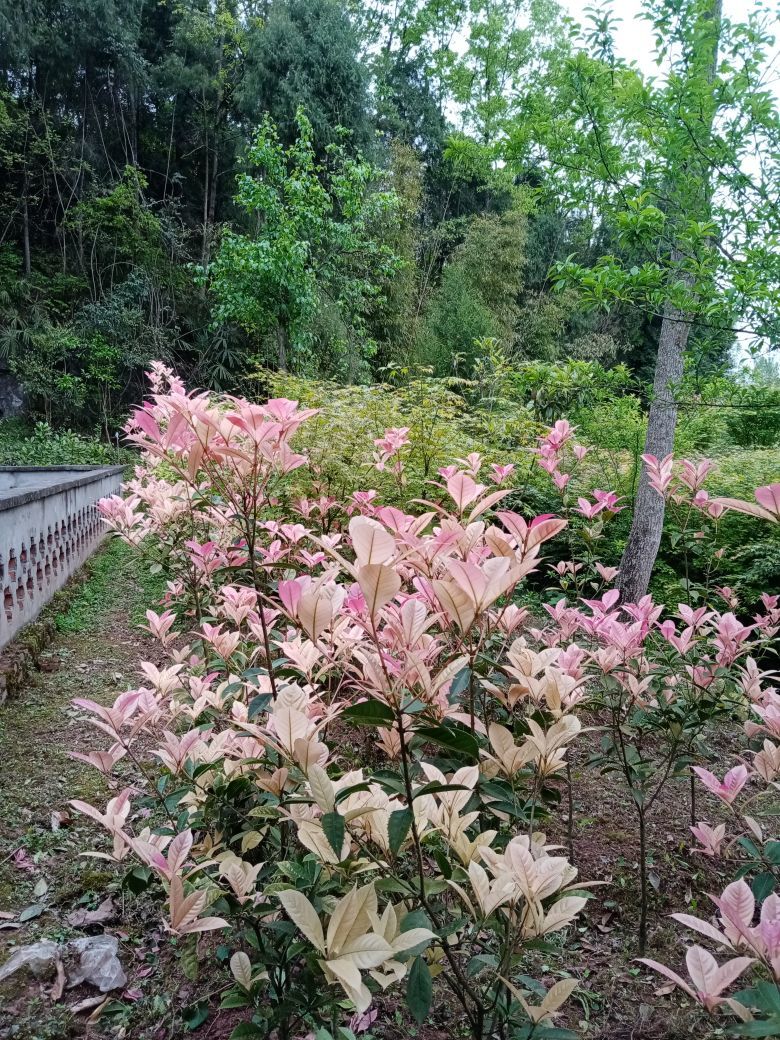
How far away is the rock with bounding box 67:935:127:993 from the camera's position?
104 centimetres

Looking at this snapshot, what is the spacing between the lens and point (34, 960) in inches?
41.5

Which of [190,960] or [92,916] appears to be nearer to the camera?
[190,960]

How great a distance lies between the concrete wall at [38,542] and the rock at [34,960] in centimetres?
144

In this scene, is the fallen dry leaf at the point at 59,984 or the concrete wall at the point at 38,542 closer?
the fallen dry leaf at the point at 59,984

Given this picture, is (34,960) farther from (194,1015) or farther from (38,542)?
(38,542)

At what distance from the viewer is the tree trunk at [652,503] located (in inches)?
125

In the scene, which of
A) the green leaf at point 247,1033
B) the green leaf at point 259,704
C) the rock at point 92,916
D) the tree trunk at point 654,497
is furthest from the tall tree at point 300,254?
the green leaf at point 247,1033

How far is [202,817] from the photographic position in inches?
36.2

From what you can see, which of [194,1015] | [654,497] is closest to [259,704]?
[194,1015]

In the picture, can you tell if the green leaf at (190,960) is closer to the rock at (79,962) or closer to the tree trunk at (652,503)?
the rock at (79,962)

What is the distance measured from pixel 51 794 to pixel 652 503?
2.89 meters

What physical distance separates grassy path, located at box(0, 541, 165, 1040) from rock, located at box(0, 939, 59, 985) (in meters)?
0.02

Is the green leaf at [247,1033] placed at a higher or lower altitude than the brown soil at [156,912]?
higher

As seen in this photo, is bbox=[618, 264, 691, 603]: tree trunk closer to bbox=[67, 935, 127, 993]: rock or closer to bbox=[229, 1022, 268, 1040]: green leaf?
bbox=[67, 935, 127, 993]: rock
